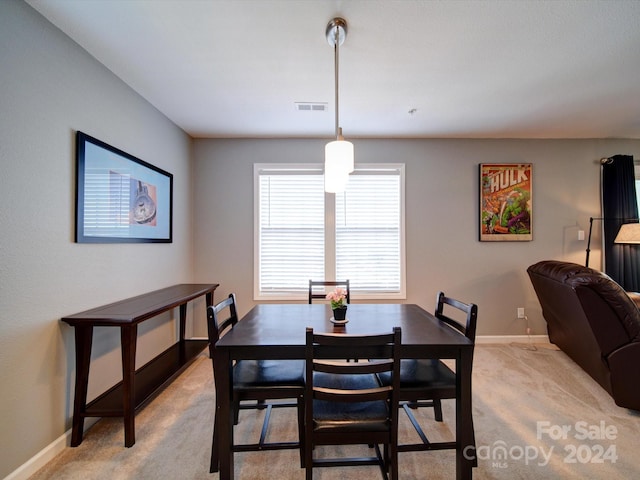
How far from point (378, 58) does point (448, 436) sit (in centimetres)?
261

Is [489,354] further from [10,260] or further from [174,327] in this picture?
[10,260]

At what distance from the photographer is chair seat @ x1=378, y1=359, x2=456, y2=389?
1.48 metres

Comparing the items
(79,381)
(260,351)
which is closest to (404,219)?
(260,351)

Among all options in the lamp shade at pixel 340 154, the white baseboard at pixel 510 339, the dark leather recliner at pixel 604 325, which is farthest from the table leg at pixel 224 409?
the white baseboard at pixel 510 339

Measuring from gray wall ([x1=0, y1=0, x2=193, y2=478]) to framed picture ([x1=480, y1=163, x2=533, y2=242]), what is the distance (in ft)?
12.6

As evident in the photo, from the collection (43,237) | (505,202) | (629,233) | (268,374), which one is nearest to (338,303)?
(268,374)

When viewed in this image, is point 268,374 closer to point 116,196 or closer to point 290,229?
point 116,196

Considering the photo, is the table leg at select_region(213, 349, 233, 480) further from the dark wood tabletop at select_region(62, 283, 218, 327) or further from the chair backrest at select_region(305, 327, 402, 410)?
the dark wood tabletop at select_region(62, 283, 218, 327)

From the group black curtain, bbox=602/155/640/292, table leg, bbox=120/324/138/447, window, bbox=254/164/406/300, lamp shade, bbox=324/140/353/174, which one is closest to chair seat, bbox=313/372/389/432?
table leg, bbox=120/324/138/447

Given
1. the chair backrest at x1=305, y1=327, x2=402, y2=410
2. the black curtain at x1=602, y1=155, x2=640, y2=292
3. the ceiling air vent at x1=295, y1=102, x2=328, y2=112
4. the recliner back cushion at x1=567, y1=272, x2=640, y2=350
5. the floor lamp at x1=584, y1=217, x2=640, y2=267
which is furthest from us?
the black curtain at x1=602, y1=155, x2=640, y2=292

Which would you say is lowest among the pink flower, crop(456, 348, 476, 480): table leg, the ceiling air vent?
crop(456, 348, 476, 480): table leg

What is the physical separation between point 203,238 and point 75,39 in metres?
2.07

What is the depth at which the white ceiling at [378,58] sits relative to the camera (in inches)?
60.4

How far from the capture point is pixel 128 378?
1.67 m
